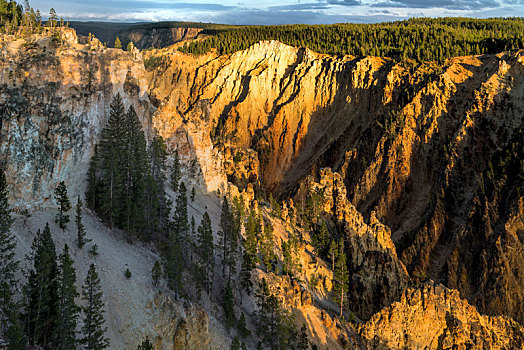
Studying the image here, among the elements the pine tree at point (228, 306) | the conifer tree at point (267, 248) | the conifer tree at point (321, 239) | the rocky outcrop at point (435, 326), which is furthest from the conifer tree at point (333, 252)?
the pine tree at point (228, 306)

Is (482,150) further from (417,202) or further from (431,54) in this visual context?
(431,54)

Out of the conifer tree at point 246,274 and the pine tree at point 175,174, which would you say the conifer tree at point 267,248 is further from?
the pine tree at point 175,174

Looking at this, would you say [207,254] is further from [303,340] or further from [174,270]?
[303,340]

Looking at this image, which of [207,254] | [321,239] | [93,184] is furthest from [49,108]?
[321,239]

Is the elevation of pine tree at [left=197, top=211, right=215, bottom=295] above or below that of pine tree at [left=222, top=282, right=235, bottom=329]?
above

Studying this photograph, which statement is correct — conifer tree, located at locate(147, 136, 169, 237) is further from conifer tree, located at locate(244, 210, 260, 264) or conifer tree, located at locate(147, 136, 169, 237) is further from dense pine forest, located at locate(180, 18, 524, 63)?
dense pine forest, located at locate(180, 18, 524, 63)

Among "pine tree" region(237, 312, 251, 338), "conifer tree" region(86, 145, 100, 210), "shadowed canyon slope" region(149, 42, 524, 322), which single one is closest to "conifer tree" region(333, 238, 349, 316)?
"pine tree" region(237, 312, 251, 338)
